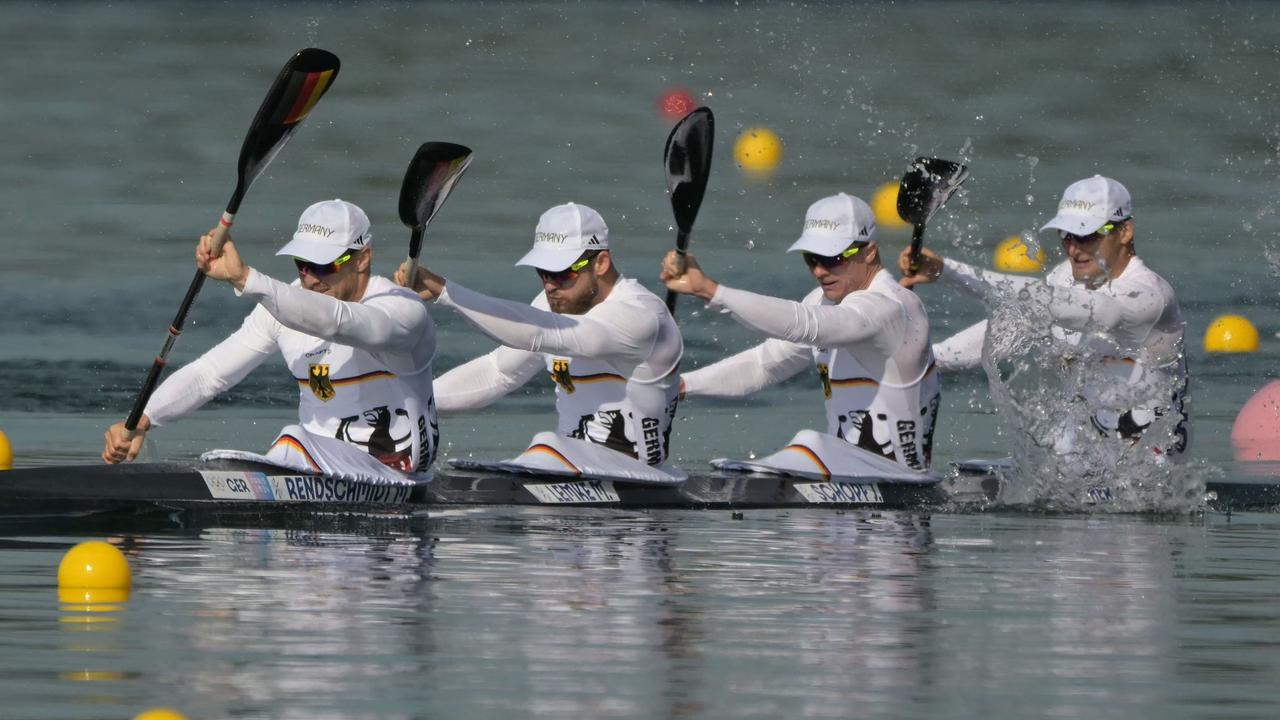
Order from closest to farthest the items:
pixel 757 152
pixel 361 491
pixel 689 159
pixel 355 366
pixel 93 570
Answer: pixel 93 570
pixel 361 491
pixel 355 366
pixel 689 159
pixel 757 152

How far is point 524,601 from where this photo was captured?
9.09 m

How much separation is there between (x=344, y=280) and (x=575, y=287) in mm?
1319

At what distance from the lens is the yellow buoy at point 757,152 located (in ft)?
105

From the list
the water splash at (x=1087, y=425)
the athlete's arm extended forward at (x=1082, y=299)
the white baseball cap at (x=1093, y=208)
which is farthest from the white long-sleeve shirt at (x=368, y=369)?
the white baseball cap at (x=1093, y=208)

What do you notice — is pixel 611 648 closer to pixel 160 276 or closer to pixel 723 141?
pixel 160 276

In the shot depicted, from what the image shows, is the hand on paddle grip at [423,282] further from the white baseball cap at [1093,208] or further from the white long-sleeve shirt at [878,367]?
the white baseball cap at [1093,208]

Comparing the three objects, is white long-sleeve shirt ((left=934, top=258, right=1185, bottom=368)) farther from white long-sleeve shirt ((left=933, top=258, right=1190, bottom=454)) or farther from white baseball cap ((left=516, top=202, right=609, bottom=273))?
white baseball cap ((left=516, top=202, right=609, bottom=273))

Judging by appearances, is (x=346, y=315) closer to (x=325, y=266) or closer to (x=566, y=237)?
(x=325, y=266)

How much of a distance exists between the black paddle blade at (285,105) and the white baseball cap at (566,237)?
1.23 metres

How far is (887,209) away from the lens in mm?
25266

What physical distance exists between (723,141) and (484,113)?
384cm

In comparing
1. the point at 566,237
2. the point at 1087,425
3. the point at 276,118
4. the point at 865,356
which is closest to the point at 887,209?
the point at 1087,425

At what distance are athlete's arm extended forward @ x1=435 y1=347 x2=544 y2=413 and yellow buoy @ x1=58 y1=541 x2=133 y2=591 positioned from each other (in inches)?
173

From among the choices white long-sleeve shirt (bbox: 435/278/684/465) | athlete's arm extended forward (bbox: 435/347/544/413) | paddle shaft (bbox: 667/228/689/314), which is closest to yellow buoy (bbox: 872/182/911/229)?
paddle shaft (bbox: 667/228/689/314)
